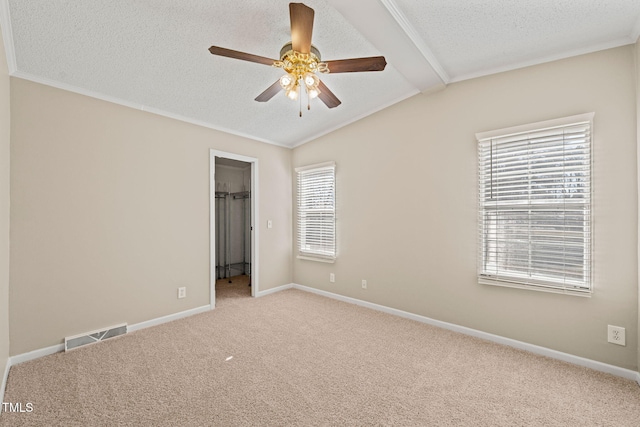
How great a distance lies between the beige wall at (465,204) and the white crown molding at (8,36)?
3.28 m

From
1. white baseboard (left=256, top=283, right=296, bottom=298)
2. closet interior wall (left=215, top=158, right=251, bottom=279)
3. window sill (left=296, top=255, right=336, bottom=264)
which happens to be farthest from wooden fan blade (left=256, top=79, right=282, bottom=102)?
closet interior wall (left=215, top=158, right=251, bottom=279)

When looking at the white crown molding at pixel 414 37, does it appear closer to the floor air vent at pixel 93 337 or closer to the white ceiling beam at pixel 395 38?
the white ceiling beam at pixel 395 38

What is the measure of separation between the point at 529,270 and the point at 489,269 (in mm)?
329

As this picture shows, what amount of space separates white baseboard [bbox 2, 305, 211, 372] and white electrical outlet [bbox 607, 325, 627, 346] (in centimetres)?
413

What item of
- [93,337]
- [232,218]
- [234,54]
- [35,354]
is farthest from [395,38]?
[232,218]

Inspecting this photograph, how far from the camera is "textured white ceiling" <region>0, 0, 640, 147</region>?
189 centimetres

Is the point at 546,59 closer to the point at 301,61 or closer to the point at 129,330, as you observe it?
the point at 301,61

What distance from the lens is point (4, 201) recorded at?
2.13 m

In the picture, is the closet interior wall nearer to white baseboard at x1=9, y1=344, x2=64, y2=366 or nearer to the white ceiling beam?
white baseboard at x1=9, y1=344, x2=64, y2=366

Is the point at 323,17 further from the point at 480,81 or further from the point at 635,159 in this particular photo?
the point at 635,159

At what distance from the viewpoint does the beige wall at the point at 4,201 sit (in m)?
1.97

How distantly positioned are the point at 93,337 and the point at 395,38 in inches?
153

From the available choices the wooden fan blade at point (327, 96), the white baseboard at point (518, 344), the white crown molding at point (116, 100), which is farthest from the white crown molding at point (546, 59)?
the white crown molding at point (116, 100)

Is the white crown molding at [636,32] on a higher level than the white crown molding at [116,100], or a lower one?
higher
